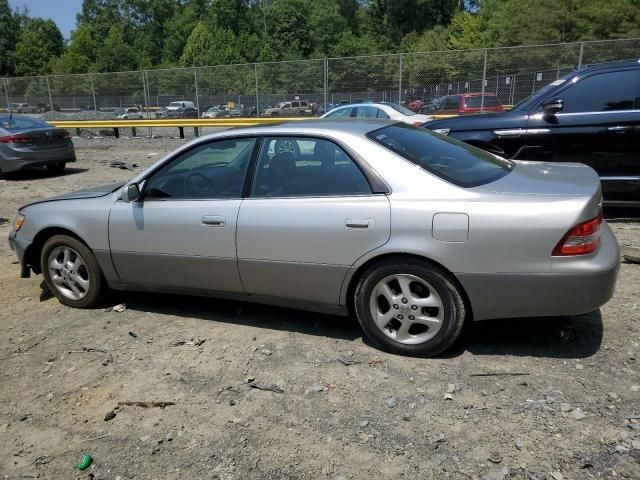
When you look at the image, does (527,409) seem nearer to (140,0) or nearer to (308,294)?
(308,294)

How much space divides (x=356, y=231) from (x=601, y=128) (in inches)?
164

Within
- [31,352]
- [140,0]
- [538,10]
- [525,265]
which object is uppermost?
[140,0]

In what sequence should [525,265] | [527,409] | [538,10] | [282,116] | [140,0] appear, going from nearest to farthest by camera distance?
[527,409]
[525,265]
[282,116]
[538,10]
[140,0]

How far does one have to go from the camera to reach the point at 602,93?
617cm

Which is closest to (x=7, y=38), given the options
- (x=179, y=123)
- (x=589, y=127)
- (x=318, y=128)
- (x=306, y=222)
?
(x=179, y=123)

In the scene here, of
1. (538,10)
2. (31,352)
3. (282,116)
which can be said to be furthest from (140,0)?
(31,352)

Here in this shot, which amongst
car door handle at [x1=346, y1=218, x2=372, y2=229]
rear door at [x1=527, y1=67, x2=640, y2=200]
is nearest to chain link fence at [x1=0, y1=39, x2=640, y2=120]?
rear door at [x1=527, y1=67, x2=640, y2=200]

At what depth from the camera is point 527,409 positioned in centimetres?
292

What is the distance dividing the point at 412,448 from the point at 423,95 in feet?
61.9

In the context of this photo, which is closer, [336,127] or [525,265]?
[525,265]

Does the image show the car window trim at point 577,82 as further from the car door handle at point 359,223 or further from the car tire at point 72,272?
the car tire at point 72,272

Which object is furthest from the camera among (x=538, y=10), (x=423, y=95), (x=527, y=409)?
(x=538, y=10)

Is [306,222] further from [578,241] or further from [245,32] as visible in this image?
[245,32]

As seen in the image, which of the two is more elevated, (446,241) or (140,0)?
(140,0)
